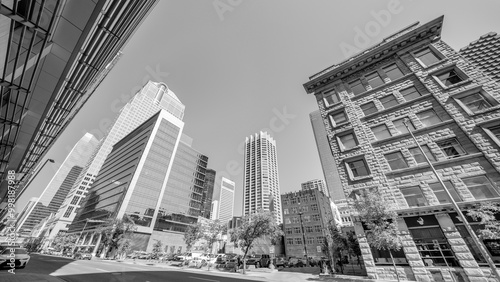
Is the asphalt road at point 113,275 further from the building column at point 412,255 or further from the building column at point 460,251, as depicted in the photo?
the building column at point 460,251

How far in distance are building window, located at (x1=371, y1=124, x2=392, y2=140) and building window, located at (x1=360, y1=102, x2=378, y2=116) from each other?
93.5 inches

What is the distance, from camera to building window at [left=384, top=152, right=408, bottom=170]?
57.8 ft

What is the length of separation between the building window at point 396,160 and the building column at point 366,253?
23.0 ft

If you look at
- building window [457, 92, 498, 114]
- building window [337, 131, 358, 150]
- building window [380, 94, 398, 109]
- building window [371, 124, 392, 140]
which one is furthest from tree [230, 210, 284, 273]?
building window [457, 92, 498, 114]

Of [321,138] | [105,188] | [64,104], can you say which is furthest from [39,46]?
[321,138]

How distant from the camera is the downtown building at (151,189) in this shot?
195ft

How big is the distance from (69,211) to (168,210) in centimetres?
8452

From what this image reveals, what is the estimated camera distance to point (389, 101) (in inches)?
835

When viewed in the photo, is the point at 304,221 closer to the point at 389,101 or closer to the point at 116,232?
the point at 389,101

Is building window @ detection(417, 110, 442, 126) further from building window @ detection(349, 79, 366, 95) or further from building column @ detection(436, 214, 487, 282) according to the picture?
building column @ detection(436, 214, 487, 282)

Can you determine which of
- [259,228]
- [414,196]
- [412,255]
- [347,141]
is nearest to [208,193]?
[259,228]

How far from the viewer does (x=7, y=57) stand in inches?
192

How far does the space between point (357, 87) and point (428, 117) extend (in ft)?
28.7

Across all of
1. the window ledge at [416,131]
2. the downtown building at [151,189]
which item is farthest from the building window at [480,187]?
the downtown building at [151,189]
